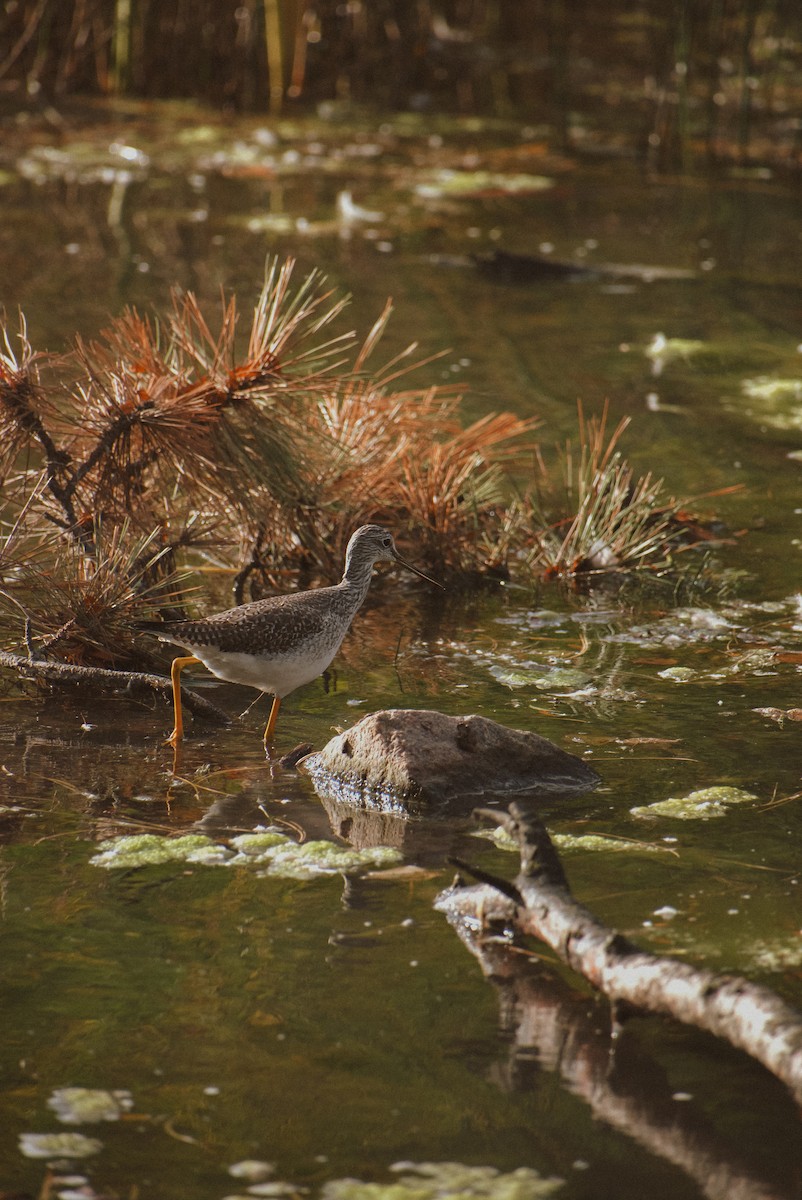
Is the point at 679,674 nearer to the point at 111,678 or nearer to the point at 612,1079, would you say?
the point at 111,678

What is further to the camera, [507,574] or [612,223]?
[612,223]

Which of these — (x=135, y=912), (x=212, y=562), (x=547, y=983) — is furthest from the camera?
(x=212, y=562)

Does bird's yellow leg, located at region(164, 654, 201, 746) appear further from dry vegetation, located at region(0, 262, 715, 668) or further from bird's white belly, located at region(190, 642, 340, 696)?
dry vegetation, located at region(0, 262, 715, 668)

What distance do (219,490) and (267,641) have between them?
107 cm

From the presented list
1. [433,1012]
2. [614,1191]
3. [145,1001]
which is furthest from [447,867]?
[614,1191]

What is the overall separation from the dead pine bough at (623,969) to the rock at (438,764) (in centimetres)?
75

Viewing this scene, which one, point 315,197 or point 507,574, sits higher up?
point 315,197

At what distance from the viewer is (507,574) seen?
24.8ft

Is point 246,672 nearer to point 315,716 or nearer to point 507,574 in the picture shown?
point 315,716

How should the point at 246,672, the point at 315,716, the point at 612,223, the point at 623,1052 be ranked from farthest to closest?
the point at 612,223
the point at 315,716
the point at 246,672
the point at 623,1052

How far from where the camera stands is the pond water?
3619 millimetres

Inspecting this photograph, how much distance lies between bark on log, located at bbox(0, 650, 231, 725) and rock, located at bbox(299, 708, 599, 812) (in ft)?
2.36

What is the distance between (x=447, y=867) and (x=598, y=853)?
0.44 m

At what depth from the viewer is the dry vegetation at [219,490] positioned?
6.18 meters
